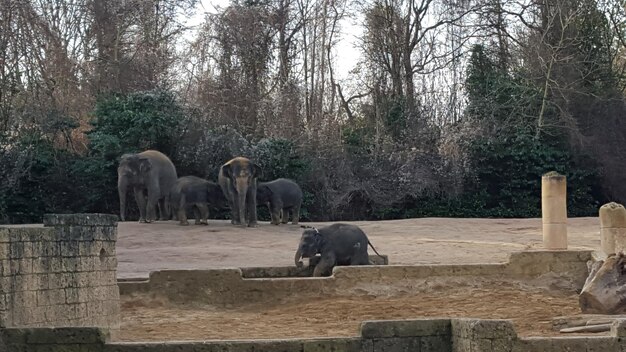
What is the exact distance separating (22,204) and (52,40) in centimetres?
684

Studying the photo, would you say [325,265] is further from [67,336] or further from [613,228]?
[67,336]

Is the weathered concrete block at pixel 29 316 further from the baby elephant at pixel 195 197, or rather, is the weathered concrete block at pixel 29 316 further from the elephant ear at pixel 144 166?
the elephant ear at pixel 144 166

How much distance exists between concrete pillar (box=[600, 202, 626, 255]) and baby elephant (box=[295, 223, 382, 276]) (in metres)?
3.94

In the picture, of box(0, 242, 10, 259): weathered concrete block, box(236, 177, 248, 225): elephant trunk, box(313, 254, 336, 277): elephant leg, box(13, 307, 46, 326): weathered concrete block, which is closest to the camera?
box(0, 242, 10, 259): weathered concrete block

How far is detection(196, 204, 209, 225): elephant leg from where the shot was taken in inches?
941

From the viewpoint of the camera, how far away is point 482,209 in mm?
30406

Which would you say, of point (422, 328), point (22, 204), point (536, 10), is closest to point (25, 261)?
point (422, 328)

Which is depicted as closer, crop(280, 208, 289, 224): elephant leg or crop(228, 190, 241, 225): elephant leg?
crop(228, 190, 241, 225): elephant leg

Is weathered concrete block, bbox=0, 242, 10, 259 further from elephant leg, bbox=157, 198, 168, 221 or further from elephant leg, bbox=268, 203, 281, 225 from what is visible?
elephant leg, bbox=157, 198, 168, 221

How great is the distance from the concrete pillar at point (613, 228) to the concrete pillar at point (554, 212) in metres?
2.16

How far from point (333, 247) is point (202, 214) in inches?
276

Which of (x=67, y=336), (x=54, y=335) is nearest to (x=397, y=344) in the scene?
(x=67, y=336)

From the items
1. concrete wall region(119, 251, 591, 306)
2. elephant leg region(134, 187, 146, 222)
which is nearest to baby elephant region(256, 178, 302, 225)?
elephant leg region(134, 187, 146, 222)

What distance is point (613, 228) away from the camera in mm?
16609
